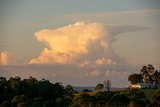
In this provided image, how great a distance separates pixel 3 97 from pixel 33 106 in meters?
22.7

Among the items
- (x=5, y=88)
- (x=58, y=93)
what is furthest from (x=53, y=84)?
(x=5, y=88)

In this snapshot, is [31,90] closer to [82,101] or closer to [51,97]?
[51,97]

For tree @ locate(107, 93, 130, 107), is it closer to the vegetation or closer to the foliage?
the vegetation

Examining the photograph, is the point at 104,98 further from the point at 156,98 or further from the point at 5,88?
the point at 5,88

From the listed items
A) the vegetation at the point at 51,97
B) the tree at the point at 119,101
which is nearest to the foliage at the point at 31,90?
the vegetation at the point at 51,97

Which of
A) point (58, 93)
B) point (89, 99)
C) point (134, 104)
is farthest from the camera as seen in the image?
point (58, 93)

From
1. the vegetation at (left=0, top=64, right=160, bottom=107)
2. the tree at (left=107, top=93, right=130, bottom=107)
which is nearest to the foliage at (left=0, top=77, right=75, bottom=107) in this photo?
the vegetation at (left=0, top=64, right=160, bottom=107)

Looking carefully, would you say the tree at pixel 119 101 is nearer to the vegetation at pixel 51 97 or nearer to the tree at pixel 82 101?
the vegetation at pixel 51 97

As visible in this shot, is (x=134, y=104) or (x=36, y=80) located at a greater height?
(x=36, y=80)

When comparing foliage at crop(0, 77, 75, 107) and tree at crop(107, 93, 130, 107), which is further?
foliage at crop(0, 77, 75, 107)

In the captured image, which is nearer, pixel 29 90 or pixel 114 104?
pixel 114 104

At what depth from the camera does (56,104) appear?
115 meters

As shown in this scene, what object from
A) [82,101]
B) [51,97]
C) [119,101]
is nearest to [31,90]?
[51,97]

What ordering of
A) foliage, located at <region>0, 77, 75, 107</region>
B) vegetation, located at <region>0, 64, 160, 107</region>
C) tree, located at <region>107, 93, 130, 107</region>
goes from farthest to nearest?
foliage, located at <region>0, 77, 75, 107</region> → tree, located at <region>107, 93, 130, 107</region> → vegetation, located at <region>0, 64, 160, 107</region>
